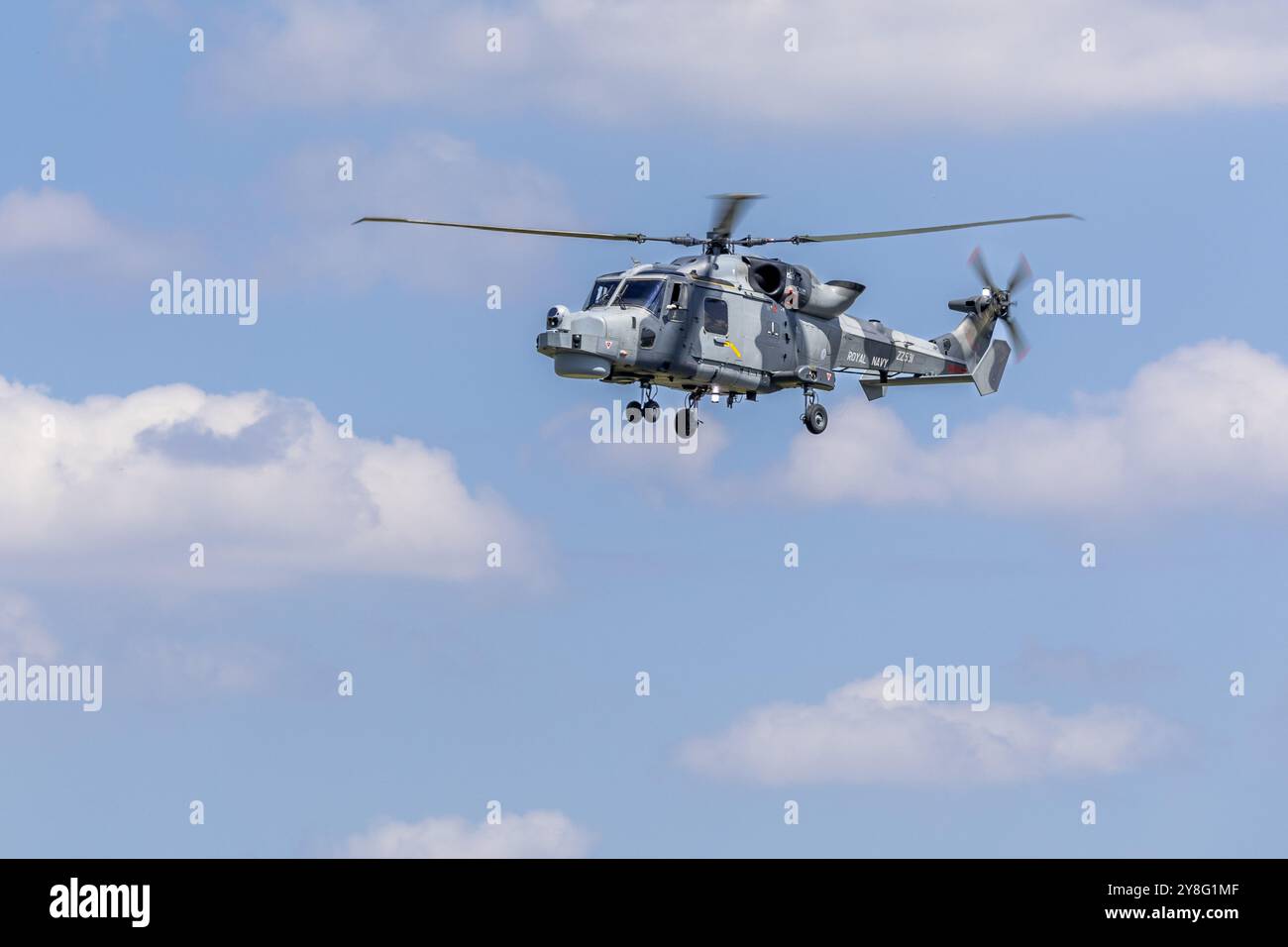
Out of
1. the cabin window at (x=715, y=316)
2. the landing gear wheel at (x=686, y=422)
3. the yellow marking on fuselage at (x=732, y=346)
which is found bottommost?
the landing gear wheel at (x=686, y=422)

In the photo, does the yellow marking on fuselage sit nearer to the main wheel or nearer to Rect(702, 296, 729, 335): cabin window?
Rect(702, 296, 729, 335): cabin window

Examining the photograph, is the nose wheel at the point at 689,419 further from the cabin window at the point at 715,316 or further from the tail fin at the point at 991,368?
the tail fin at the point at 991,368

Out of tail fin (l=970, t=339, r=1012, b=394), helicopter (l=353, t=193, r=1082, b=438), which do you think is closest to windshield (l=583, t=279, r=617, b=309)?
helicopter (l=353, t=193, r=1082, b=438)

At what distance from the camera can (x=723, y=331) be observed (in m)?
81.0

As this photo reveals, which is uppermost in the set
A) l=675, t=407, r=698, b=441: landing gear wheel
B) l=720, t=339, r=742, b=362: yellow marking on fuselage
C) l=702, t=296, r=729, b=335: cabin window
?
l=702, t=296, r=729, b=335: cabin window

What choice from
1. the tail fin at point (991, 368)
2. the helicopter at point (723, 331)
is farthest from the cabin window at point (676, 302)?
the tail fin at point (991, 368)

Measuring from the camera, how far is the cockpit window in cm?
7906

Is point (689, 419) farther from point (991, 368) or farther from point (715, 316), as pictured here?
point (991, 368)

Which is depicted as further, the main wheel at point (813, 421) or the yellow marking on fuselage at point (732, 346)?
the main wheel at point (813, 421)

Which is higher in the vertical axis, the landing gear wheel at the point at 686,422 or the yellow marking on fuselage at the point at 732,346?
the yellow marking on fuselage at the point at 732,346

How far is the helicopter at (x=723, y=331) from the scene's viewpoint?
77.6m

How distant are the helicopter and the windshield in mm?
31

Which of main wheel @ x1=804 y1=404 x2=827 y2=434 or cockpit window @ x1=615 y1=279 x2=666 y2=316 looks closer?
cockpit window @ x1=615 y1=279 x2=666 y2=316

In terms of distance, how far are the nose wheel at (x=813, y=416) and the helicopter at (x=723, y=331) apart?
0.03 metres
